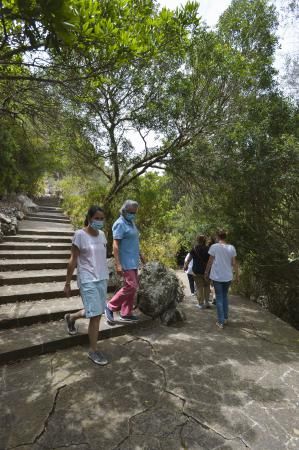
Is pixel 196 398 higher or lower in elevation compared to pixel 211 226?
lower

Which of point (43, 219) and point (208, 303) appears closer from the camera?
point (208, 303)

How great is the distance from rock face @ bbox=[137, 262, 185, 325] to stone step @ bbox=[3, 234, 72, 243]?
4102 millimetres

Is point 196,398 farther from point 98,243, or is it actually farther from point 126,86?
point 126,86

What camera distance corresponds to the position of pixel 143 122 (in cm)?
756

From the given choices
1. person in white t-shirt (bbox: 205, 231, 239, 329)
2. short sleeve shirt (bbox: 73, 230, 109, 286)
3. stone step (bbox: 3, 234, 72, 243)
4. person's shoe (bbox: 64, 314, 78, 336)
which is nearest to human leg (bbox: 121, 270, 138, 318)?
person's shoe (bbox: 64, 314, 78, 336)

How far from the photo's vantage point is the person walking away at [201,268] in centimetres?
605

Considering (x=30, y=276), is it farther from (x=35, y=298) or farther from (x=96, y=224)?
(x=96, y=224)

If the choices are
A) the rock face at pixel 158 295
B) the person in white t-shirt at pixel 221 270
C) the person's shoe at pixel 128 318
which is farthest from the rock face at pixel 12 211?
the person in white t-shirt at pixel 221 270

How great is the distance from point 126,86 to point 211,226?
4532 mm

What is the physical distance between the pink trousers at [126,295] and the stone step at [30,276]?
7.42ft

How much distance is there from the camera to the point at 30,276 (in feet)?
19.9

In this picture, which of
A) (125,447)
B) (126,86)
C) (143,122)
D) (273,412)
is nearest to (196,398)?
(273,412)

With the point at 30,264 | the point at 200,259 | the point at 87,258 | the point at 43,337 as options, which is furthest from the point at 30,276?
the point at 200,259

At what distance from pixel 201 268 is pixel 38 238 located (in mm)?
4997
